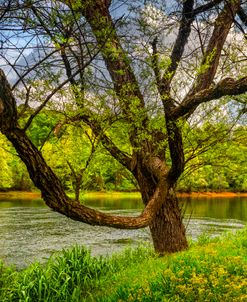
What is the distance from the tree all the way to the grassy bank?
90 cm

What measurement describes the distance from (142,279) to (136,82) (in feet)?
10.6

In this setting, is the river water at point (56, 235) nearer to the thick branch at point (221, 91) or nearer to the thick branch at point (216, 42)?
the thick branch at point (216, 42)

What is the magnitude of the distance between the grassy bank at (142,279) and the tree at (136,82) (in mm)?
898

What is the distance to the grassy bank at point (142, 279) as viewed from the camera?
5230mm

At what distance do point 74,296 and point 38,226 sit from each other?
820 inches

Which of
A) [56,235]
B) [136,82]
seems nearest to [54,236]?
[56,235]

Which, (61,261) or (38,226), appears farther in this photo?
(38,226)

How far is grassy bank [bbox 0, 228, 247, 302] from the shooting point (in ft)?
17.2

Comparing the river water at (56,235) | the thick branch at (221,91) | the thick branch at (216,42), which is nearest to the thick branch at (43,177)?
the thick branch at (221,91)

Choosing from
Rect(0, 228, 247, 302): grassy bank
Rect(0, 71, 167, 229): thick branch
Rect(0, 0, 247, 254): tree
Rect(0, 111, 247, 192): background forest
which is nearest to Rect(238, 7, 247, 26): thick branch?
Rect(0, 0, 247, 254): tree

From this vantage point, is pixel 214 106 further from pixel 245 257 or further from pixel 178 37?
pixel 245 257

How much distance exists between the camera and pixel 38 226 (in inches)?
1119

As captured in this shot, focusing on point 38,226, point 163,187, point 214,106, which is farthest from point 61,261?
point 38,226

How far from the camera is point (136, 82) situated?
7.65 metres
